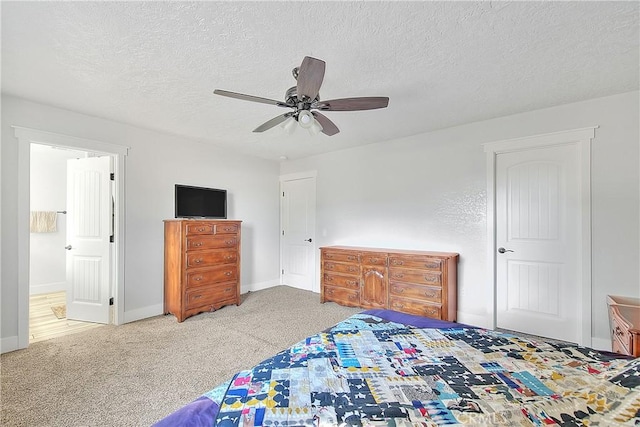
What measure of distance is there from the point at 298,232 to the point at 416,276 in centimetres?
250

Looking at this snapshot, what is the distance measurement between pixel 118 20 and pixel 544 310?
452cm

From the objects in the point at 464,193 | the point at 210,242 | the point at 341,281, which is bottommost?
the point at 341,281

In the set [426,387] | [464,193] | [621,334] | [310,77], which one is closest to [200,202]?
[310,77]

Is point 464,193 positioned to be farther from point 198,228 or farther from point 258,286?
point 258,286

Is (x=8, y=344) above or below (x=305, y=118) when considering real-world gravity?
below

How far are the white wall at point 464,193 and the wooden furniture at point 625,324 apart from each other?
0.12 metres

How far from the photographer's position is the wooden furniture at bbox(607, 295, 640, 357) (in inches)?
78.4

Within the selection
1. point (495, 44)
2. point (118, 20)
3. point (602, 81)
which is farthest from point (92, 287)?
point (602, 81)

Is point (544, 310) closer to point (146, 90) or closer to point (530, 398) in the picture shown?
point (530, 398)

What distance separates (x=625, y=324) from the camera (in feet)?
7.09

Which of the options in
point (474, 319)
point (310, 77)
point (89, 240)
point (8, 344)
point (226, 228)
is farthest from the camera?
point (226, 228)

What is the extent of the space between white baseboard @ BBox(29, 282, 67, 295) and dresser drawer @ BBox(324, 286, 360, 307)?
479 centimetres

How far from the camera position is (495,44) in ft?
6.37

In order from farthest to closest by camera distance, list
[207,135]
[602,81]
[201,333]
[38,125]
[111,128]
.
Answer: [207,135]
[111,128]
[201,333]
[38,125]
[602,81]
